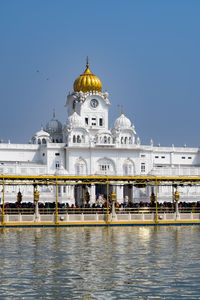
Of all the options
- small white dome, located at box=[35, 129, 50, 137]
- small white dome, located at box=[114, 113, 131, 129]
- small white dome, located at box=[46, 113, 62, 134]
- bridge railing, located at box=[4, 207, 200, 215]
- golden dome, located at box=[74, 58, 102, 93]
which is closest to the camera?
bridge railing, located at box=[4, 207, 200, 215]

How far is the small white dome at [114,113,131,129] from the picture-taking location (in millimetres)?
78750

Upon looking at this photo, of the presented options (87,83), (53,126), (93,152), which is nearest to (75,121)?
(93,152)

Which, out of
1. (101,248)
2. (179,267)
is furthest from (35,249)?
(179,267)

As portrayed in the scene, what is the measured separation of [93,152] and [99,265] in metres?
53.0

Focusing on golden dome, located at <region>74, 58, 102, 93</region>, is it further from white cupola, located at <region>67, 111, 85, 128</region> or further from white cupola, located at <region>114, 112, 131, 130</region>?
white cupola, located at <region>67, 111, 85, 128</region>

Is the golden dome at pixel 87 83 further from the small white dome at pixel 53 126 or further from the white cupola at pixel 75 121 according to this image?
the white cupola at pixel 75 121

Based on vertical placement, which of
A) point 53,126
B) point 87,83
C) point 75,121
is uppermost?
point 87,83

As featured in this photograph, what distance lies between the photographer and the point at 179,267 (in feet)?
69.4

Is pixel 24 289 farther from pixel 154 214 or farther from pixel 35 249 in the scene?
pixel 154 214

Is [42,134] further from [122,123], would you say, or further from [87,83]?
[122,123]

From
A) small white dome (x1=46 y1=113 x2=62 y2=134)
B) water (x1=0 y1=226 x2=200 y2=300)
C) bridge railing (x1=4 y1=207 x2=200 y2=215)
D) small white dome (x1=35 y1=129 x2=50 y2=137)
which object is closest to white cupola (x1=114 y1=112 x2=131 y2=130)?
small white dome (x1=46 y1=113 x2=62 y2=134)

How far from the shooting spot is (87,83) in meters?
81.2

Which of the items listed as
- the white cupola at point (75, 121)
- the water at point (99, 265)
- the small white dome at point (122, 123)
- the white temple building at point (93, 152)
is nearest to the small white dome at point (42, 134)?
the white temple building at point (93, 152)

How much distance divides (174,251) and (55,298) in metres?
8.95
